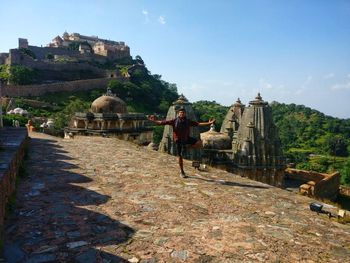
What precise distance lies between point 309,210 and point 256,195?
903 mm

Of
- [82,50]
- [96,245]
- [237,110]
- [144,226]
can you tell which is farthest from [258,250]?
[82,50]

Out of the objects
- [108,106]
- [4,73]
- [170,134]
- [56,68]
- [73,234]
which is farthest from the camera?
[56,68]

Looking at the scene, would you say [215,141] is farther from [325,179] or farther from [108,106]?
[325,179]

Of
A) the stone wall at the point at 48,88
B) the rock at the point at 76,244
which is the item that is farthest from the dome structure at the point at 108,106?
the stone wall at the point at 48,88

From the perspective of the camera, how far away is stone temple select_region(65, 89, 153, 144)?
1878 cm

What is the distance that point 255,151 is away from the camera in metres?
19.0

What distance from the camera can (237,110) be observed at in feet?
80.0

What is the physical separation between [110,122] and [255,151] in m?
7.46

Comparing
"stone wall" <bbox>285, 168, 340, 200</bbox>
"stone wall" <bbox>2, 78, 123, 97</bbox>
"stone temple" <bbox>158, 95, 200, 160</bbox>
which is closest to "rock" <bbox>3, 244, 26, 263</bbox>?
"stone temple" <bbox>158, 95, 200, 160</bbox>

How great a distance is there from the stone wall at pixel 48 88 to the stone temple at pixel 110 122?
36895mm

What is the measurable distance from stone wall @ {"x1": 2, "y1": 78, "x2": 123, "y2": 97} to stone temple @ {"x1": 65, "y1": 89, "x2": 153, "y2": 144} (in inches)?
1453

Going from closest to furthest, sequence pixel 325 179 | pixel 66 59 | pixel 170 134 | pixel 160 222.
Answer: pixel 160 222 < pixel 170 134 < pixel 325 179 < pixel 66 59

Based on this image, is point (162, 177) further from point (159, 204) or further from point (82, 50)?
point (82, 50)

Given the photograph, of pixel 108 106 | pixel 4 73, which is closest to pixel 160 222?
pixel 108 106
